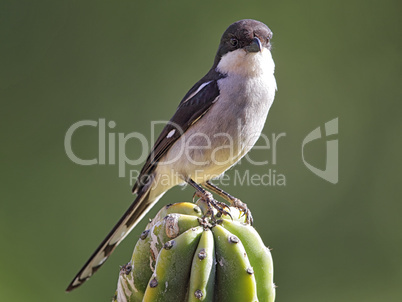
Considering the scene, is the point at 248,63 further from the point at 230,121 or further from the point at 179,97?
the point at 179,97

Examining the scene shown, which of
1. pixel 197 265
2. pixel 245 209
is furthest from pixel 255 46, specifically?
pixel 197 265

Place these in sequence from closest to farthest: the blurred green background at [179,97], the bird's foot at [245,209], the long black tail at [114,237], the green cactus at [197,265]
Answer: the green cactus at [197,265] → the bird's foot at [245,209] → the long black tail at [114,237] → the blurred green background at [179,97]

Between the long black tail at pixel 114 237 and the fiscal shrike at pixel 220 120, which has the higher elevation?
the fiscal shrike at pixel 220 120

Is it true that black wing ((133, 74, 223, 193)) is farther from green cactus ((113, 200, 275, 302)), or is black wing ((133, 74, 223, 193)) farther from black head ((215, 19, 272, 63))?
green cactus ((113, 200, 275, 302))

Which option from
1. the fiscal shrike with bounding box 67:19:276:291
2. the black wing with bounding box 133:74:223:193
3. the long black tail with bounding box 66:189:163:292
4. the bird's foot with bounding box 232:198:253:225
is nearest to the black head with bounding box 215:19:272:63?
the fiscal shrike with bounding box 67:19:276:291

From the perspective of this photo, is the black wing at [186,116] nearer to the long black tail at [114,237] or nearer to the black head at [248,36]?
the long black tail at [114,237]

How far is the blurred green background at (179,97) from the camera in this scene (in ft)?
19.3

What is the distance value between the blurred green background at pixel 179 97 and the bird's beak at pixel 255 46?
203cm

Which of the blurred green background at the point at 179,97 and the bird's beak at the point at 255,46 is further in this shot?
the blurred green background at the point at 179,97

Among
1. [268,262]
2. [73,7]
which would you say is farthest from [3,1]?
[268,262]

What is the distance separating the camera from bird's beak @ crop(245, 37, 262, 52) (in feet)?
14.5

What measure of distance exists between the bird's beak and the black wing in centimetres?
32

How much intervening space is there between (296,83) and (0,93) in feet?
10.7

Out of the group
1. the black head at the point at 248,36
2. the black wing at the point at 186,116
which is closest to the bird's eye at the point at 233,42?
the black head at the point at 248,36
